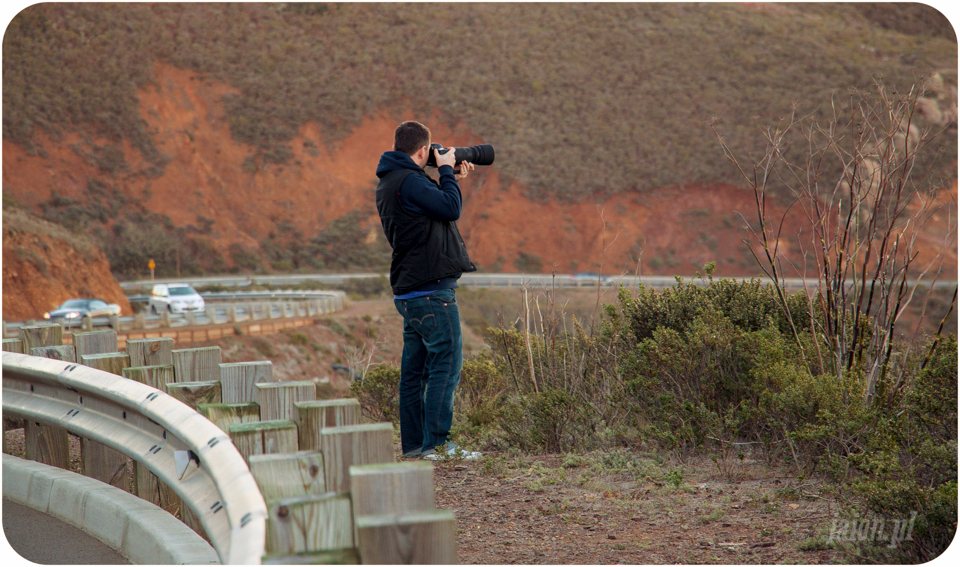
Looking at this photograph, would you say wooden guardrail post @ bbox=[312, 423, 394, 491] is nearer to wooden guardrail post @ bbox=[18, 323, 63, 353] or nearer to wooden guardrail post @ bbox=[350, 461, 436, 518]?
wooden guardrail post @ bbox=[350, 461, 436, 518]

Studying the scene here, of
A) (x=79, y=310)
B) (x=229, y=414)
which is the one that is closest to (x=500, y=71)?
(x=79, y=310)

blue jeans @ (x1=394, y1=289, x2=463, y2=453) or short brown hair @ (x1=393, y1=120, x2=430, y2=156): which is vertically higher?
short brown hair @ (x1=393, y1=120, x2=430, y2=156)

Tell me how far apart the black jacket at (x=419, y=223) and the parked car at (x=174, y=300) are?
21906 mm

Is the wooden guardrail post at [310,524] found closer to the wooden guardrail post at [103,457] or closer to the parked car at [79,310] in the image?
the wooden guardrail post at [103,457]

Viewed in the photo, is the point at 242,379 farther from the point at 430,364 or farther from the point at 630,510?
the point at 630,510

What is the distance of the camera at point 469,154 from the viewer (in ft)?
13.3

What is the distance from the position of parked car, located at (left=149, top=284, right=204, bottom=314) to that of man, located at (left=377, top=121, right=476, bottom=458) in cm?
2187

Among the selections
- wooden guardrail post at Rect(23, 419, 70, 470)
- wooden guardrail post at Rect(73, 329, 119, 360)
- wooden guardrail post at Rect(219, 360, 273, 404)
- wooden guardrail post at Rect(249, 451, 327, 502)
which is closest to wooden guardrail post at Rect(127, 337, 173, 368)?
wooden guardrail post at Rect(73, 329, 119, 360)

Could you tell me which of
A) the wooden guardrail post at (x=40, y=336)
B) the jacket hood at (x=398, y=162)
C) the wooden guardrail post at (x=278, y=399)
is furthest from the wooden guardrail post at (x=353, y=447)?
the wooden guardrail post at (x=40, y=336)

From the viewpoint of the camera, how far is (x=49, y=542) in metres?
3.05

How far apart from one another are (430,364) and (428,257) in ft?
1.89

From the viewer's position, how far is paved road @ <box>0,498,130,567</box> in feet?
9.47

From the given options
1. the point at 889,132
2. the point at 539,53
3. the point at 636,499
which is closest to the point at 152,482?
the point at 636,499

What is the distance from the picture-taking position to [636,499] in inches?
126
